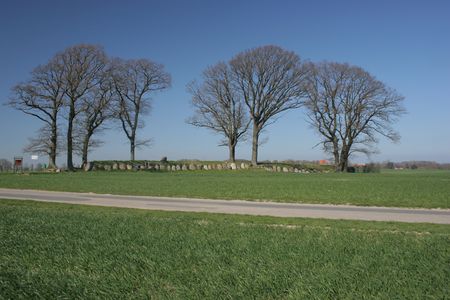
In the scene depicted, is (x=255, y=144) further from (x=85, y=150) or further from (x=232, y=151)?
(x=85, y=150)

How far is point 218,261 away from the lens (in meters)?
6.59

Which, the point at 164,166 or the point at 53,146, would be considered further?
the point at 164,166

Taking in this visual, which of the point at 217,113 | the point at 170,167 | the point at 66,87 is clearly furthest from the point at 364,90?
the point at 66,87

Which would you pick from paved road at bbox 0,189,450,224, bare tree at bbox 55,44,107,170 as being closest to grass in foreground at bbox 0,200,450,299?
paved road at bbox 0,189,450,224

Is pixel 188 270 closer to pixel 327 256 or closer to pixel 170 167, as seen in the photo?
pixel 327 256

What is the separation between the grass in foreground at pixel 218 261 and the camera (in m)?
5.18

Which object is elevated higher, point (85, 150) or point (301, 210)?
point (85, 150)

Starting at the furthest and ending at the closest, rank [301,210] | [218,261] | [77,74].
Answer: [77,74], [301,210], [218,261]

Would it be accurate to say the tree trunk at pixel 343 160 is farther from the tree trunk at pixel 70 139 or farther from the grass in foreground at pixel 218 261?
the grass in foreground at pixel 218 261

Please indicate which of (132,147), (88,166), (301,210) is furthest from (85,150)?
(301,210)

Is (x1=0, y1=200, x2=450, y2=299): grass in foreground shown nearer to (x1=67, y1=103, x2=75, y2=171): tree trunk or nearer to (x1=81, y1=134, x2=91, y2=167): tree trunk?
(x1=67, y1=103, x2=75, y2=171): tree trunk

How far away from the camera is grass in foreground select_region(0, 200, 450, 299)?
518cm

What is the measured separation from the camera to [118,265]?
6.34m

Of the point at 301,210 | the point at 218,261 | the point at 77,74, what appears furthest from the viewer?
the point at 77,74
